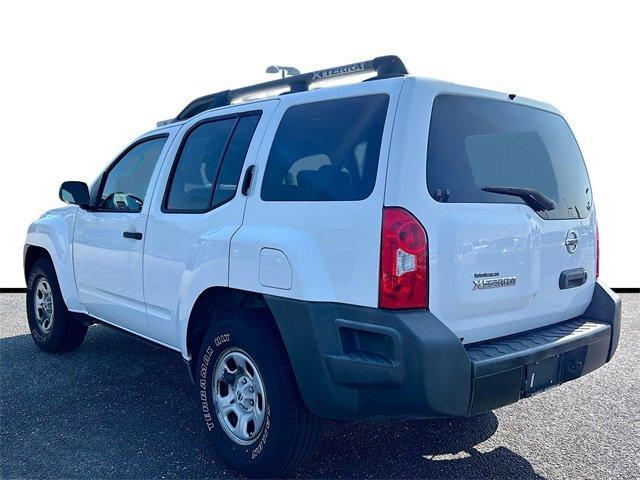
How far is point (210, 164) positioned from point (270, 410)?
1519 millimetres

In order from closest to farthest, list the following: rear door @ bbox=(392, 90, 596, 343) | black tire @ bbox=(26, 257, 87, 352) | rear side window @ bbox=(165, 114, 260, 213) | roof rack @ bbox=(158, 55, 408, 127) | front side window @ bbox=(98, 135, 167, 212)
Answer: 1. rear door @ bbox=(392, 90, 596, 343)
2. roof rack @ bbox=(158, 55, 408, 127)
3. rear side window @ bbox=(165, 114, 260, 213)
4. front side window @ bbox=(98, 135, 167, 212)
5. black tire @ bbox=(26, 257, 87, 352)

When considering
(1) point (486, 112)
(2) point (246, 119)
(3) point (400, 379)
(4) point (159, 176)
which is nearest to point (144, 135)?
(4) point (159, 176)

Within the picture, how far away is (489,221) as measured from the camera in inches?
107

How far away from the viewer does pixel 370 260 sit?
2.50 metres

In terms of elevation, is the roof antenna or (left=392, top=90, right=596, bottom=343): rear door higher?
the roof antenna

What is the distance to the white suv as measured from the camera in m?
2.51

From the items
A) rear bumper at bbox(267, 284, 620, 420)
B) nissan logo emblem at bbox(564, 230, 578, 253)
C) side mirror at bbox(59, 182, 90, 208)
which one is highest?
side mirror at bbox(59, 182, 90, 208)

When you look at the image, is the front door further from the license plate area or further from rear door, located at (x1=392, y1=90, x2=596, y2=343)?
the license plate area

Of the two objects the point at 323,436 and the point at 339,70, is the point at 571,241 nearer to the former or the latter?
the point at 339,70

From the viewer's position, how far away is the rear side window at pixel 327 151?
265 cm

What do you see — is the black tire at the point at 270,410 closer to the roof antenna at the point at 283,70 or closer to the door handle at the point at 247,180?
the door handle at the point at 247,180

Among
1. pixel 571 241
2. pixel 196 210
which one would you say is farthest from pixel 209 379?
pixel 571 241

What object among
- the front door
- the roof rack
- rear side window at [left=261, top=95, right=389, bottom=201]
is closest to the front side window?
the front door

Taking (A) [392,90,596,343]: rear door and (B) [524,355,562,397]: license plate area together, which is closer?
(A) [392,90,596,343]: rear door
